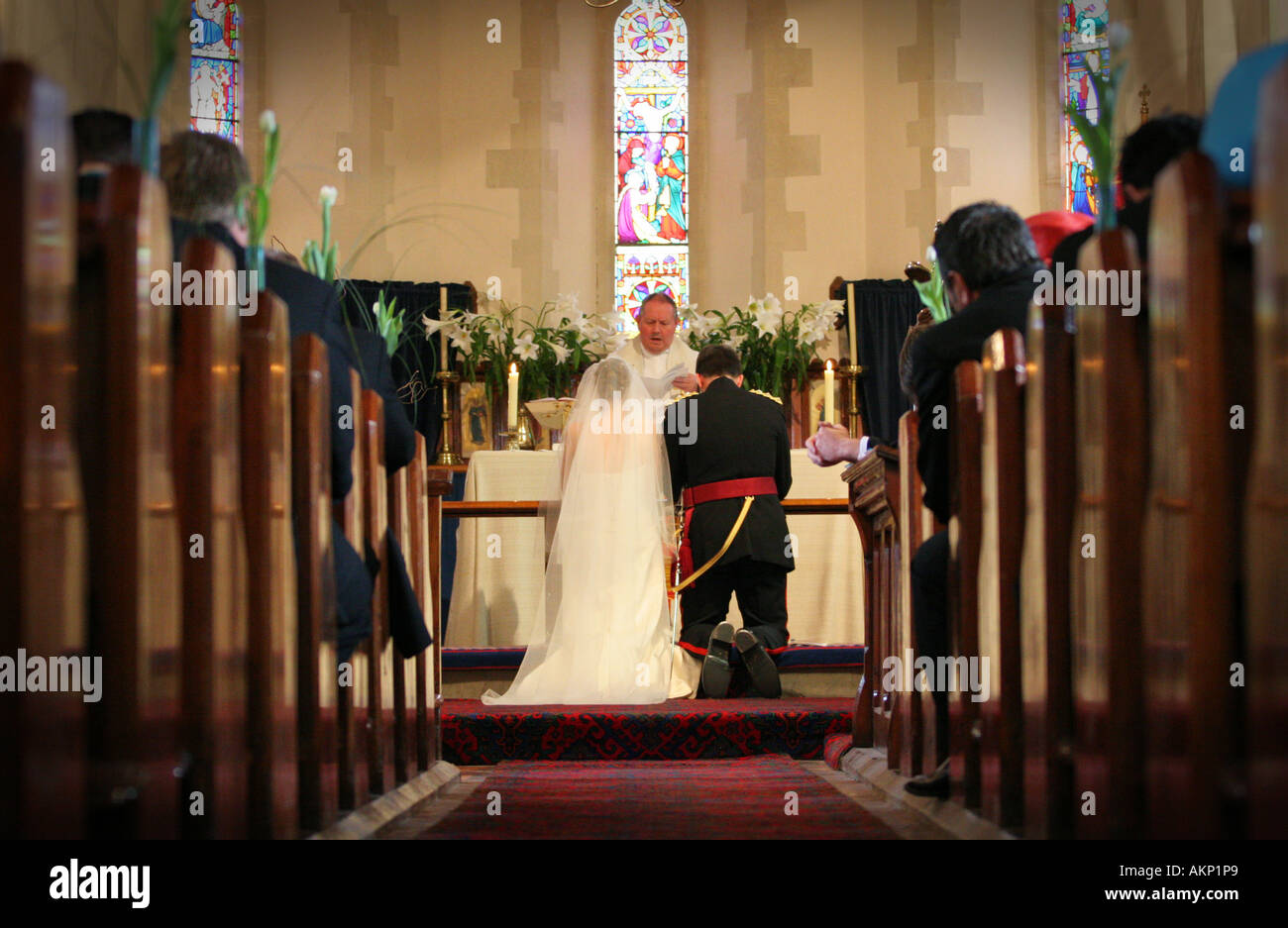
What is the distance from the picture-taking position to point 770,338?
920cm

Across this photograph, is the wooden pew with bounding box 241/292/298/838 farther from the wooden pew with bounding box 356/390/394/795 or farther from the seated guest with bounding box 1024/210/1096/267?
the seated guest with bounding box 1024/210/1096/267

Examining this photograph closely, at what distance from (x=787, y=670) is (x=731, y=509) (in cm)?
76

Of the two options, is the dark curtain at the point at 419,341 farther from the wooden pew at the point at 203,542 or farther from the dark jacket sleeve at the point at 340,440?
the wooden pew at the point at 203,542

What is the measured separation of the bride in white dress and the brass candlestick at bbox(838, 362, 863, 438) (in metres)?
3.53

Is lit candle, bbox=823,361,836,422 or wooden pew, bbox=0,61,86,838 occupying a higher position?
lit candle, bbox=823,361,836,422

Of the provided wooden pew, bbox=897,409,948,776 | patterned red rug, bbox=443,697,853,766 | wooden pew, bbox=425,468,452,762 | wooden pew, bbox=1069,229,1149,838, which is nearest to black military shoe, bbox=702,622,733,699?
patterned red rug, bbox=443,697,853,766

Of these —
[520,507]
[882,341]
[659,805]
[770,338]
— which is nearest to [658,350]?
[770,338]

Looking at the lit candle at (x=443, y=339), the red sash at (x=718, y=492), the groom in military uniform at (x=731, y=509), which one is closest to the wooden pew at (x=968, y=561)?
the groom in military uniform at (x=731, y=509)

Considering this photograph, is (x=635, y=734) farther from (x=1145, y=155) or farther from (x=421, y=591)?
(x=1145, y=155)

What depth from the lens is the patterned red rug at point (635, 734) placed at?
502 centimetres

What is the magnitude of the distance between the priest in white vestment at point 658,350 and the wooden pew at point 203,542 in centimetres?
540

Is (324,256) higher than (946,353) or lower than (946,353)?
higher

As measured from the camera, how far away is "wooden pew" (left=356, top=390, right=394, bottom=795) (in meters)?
3.16
